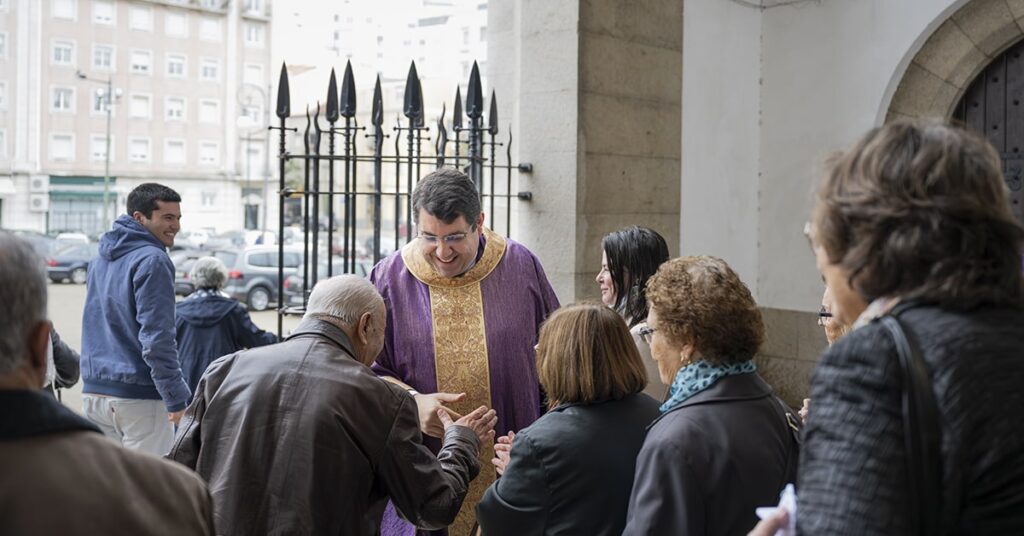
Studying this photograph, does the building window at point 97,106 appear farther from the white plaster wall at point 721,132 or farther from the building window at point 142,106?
the white plaster wall at point 721,132

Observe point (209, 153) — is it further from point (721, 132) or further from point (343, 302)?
point (343, 302)

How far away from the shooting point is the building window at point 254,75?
5803 cm

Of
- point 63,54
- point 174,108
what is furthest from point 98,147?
point 174,108

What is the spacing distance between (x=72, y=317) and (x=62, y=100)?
35.3 meters

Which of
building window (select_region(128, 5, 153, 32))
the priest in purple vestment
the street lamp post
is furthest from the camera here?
building window (select_region(128, 5, 153, 32))

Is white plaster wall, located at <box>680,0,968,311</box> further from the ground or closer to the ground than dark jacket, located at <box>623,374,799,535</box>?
further from the ground

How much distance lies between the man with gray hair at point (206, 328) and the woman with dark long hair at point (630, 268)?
2.99m

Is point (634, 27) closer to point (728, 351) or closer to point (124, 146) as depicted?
point (728, 351)

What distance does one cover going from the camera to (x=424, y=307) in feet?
12.5

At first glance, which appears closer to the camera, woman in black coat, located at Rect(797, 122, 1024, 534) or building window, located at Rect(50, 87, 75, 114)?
woman in black coat, located at Rect(797, 122, 1024, 534)

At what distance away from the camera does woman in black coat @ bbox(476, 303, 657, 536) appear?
2.59 metres

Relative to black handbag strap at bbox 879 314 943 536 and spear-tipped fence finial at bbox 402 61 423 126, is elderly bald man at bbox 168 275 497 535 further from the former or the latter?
spear-tipped fence finial at bbox 402 61 423 126

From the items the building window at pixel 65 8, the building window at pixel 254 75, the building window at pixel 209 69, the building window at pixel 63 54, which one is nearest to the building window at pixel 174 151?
the building window at pixel 209 69

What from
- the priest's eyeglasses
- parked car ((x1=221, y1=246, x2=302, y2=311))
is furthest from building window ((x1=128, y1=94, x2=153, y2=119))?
the priest's eyeglasses
